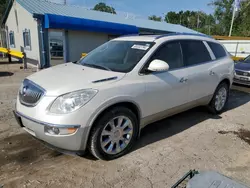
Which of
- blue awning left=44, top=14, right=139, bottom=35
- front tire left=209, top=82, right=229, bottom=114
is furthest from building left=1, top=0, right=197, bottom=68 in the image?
front tire left=209, top=82, right=229, bottom=114

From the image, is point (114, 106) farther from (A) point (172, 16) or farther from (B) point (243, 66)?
(A) point (172, 16)

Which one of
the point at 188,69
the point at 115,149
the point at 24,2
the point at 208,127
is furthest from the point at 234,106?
the point at 24,2

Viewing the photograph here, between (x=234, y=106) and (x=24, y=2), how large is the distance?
1431 centimetres

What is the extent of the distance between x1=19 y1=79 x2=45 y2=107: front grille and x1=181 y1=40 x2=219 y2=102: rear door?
8.72 ft

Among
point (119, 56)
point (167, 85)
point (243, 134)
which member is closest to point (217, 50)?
point (243, 134)

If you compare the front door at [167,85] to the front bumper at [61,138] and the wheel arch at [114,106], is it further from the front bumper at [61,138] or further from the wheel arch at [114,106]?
the front bumper at [61,138]

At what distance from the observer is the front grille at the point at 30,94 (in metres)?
2.84

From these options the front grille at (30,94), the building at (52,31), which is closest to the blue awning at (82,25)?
the building at (52,31)

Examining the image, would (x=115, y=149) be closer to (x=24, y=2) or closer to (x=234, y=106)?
(x=234, y=106)

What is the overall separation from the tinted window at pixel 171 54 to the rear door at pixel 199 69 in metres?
0.15

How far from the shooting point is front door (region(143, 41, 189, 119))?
343 cm

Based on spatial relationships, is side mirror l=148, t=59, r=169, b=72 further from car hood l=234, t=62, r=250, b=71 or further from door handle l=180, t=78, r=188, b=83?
car hood l=234, t=62, r=250, b=71

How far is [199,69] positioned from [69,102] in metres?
2.82

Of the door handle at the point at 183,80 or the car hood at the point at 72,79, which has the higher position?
the car hood at the point at 72,79
